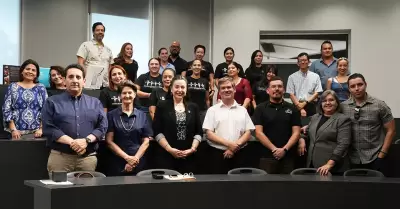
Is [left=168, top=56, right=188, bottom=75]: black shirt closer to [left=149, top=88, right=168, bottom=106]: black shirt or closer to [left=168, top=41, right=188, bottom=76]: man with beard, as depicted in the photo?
[left=168, top=41, right=188, bottom=76]: man with beard

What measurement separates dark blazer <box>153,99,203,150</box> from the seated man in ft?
2.08

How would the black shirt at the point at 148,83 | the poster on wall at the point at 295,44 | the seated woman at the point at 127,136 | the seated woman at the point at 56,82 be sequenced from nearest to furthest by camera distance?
1. the seated woman at the point at 127,136
2. the seated woman at the point at 56,82
3. the black shirt at the point at 148,83
4. the poster on wall at the point at 295,44

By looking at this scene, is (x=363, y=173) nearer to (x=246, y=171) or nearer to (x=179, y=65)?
(x=246, y=171)

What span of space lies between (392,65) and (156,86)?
5.00 metres

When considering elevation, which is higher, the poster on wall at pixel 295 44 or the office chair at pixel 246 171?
the poster on wall at pixel 295 44

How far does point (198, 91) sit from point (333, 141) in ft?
7.17

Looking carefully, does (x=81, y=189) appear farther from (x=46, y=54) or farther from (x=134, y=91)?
(x=46, y=54)

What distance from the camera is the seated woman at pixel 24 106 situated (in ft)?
15.9

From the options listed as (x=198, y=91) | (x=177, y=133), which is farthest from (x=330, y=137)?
(x=198, y=91)

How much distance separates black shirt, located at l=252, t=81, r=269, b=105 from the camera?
6.64 m

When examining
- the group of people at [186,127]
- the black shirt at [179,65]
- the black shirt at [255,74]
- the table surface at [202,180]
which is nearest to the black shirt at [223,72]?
the black shirt at [255,74]

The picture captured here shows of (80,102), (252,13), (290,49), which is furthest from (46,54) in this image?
(80,102)

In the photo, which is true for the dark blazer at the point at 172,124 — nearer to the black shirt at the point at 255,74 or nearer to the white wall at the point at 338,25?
the black shirt at the point at 255,74

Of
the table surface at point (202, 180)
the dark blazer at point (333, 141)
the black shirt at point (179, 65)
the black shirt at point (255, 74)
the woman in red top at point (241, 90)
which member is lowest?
the table surface at point (202, 180)
